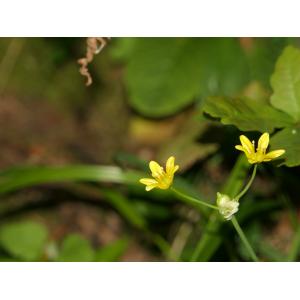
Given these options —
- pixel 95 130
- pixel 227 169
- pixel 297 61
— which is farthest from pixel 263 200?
pixel 95 130

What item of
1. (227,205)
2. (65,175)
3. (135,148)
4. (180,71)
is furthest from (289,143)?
(135,148)

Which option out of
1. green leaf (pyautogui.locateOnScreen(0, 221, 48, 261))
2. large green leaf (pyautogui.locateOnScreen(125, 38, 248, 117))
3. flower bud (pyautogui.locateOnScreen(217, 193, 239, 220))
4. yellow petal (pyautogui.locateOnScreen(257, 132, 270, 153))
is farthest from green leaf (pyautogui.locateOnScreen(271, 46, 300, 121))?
green leaf (pyautogui.locateOnScreen(0, 221, 48, 261))

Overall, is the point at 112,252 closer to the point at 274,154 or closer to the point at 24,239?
the point at 24,239

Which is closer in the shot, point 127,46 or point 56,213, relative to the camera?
point 56,213

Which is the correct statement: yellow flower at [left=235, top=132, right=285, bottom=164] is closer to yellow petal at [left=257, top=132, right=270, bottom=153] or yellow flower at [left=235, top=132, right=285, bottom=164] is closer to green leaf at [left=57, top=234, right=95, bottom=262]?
yellow petal at [left=257, top=132, right=270, bottom=153]

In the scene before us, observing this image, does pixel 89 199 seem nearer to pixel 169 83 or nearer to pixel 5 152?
pixel 5 152

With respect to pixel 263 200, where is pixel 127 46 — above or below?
above
